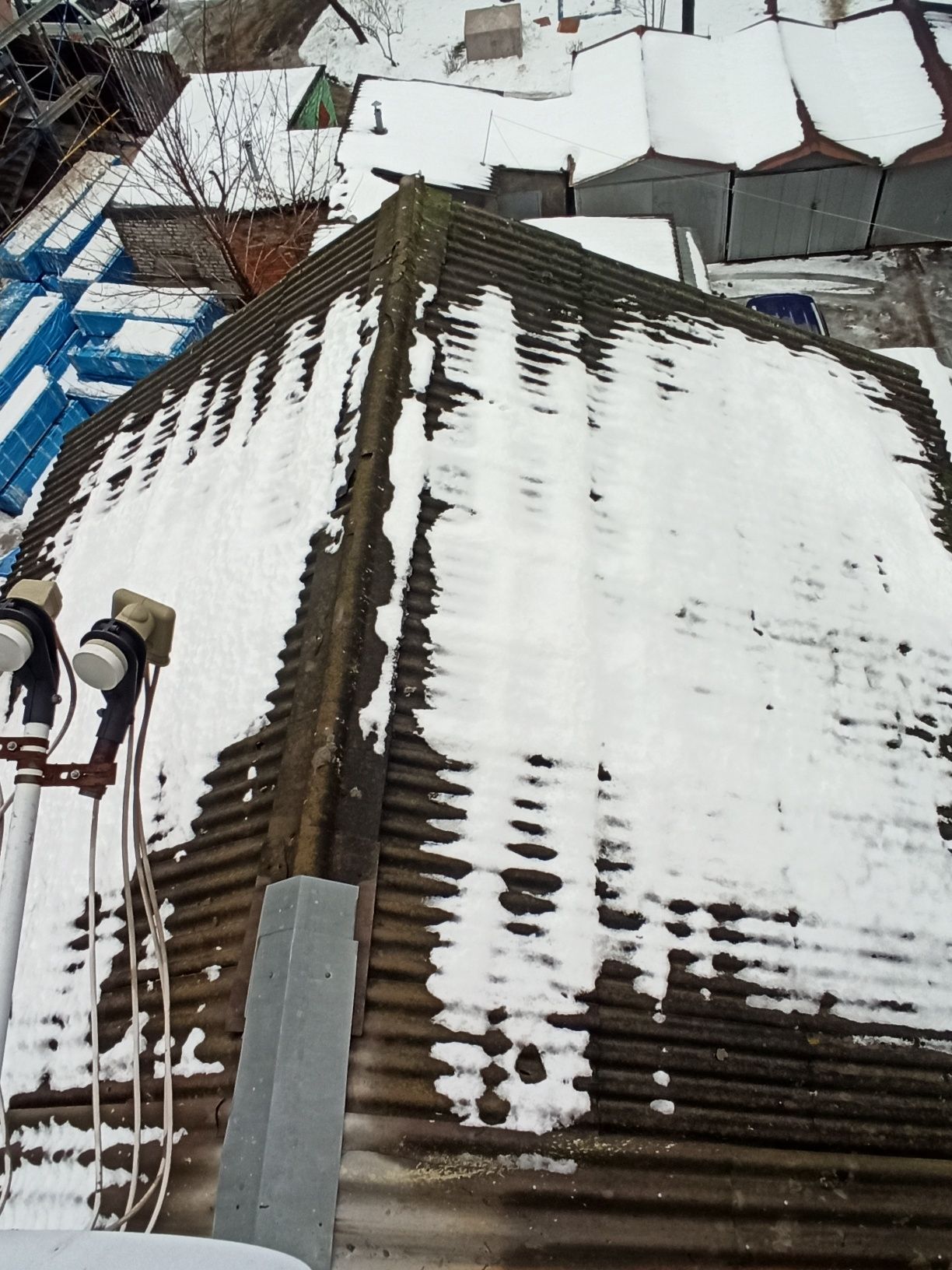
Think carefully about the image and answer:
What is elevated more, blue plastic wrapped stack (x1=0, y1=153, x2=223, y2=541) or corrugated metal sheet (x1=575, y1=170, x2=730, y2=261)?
corrugated metal sheet (x1=575, y1=170, x2=730, y2=261)

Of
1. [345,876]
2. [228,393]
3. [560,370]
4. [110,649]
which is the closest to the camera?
[110,649]

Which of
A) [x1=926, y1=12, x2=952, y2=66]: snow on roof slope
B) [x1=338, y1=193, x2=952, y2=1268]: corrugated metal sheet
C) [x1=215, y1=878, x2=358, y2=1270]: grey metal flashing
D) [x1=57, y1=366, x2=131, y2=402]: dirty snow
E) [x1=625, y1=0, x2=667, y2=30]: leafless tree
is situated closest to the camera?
[x1=215, y1=878, x2=358, y2=1270]: grey metal flashing

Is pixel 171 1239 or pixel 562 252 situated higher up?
pixel 562 252

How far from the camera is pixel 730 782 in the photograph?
4.11 meters

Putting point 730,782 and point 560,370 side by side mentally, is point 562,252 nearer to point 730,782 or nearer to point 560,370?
point 560,370

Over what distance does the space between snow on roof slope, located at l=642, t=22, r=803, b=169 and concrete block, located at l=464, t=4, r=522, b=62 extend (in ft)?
23.3

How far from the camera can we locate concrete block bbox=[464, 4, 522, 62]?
21.6m

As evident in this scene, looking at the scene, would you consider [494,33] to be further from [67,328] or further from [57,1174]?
[57,1174]

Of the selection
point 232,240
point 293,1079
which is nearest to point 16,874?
point 293,1079

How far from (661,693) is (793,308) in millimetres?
11629

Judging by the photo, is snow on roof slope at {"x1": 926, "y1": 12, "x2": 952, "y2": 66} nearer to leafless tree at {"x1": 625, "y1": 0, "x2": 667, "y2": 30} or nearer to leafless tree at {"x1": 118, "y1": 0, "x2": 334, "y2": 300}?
leafless tree at {"x1": 625, "y1": 0, "x2": 667, "y2": 30}

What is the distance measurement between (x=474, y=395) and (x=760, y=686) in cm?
255

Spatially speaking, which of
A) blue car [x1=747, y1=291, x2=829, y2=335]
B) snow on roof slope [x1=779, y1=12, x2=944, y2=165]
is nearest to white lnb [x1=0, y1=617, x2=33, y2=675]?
blue car [x1=747, y1=291, x2=829, y2=335]

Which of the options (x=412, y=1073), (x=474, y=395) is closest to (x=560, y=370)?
(x=474, y=395)
